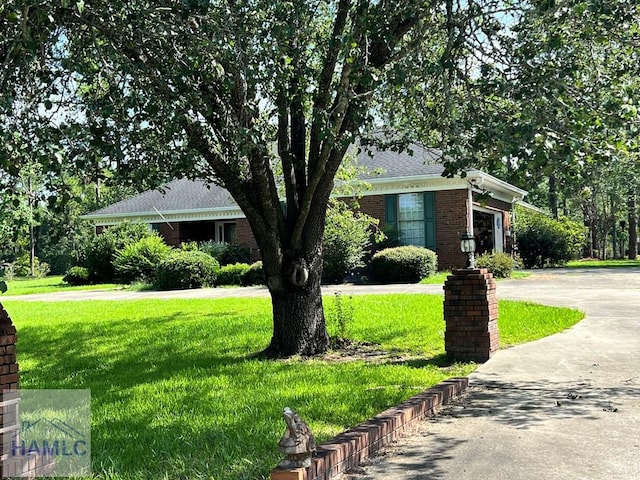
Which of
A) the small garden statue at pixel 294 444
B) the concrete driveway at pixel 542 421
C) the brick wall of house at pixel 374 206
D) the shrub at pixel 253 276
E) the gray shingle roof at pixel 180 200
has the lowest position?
the concrete driveway at pixel 542 421

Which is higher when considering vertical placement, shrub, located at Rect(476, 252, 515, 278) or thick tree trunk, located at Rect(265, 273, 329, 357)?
shrub, located at Rect(476, 252, 515, 278)

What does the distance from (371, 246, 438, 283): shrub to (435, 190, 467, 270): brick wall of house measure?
6.35 ft

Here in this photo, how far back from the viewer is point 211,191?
30.0 meters

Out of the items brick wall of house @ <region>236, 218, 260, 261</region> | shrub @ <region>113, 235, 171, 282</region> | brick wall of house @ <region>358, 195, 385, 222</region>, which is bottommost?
shrub @ <region>113, 235, 171, 282</region>

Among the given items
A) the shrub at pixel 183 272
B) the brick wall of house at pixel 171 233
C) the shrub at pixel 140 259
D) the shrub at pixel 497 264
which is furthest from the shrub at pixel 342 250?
the brick wall of house at pixel 171 233

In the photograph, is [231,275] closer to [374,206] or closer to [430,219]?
[374,206]

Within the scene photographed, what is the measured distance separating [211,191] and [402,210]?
10.4 meters

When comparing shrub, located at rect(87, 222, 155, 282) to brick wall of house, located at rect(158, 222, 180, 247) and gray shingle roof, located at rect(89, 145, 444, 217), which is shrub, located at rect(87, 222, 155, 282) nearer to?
brick wall of house, located at rect(158, 222, 180, 247)

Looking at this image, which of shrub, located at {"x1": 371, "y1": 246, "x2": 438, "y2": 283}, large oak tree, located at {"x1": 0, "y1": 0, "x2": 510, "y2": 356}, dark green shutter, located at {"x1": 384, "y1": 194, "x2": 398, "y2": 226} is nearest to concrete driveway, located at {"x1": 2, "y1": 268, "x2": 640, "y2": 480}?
large oak tree, located at {"x1": 0, "y1": 0, "x2": 510, "y2": 356}

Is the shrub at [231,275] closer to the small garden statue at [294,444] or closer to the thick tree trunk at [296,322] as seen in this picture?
the thick tree trunk at [296,322]

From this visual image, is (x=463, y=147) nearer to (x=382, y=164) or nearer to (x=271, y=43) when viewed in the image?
(x=271, y=43)

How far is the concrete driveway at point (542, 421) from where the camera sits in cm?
426

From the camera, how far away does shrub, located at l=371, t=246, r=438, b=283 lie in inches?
791

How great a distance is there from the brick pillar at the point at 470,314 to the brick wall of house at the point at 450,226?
14.8m
